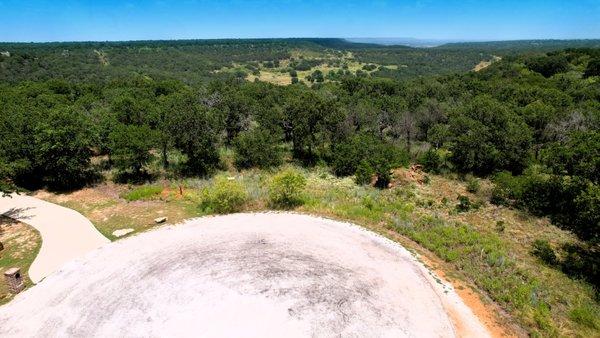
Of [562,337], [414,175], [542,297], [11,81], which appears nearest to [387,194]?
[414,175]

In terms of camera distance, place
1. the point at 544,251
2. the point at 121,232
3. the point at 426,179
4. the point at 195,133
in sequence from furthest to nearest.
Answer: the point at 426,179, the point at 195,133, the point at 121,232, the point at 544,251

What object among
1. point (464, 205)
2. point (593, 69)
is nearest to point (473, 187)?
point (464, 205)

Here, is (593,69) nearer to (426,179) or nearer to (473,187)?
(473,187)

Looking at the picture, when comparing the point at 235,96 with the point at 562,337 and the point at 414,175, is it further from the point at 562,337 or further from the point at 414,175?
the point at 562,337

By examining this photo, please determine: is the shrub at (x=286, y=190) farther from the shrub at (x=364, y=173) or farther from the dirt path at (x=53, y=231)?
the dirt path at (x=53, y=231)

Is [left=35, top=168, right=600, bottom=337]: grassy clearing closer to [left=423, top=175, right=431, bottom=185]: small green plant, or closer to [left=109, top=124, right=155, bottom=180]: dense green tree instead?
[left=423, top=175, right=431, bottom=185]: small green plant

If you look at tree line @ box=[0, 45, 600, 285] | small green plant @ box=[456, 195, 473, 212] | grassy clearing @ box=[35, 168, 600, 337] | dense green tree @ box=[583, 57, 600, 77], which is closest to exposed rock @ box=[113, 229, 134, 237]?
grassy clearing @ box=[35, 168, 600, 337]
